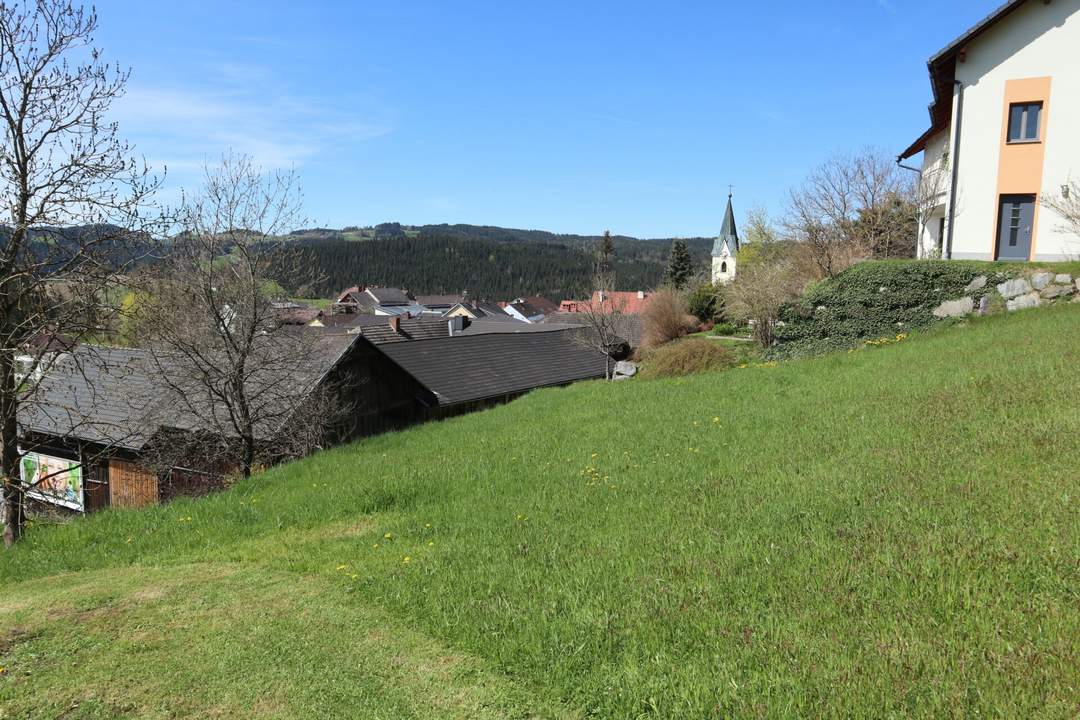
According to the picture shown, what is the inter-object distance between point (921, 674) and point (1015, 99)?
1983cm

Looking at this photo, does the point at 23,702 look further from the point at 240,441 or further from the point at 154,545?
the point at 240,441

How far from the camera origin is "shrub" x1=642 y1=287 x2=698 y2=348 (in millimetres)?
46812

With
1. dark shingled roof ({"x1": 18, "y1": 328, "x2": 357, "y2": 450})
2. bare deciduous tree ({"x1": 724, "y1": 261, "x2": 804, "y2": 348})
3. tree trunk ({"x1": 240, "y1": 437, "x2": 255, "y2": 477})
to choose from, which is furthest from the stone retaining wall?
tree trunk ({"x1": 240, "y1": 437, "x2": 255, "y2": 477})

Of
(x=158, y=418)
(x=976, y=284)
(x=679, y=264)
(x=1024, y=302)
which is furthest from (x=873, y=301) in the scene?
(x=679, y=264)

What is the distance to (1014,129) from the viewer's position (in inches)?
712

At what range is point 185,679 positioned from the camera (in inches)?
170

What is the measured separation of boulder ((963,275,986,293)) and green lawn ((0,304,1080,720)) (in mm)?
8073

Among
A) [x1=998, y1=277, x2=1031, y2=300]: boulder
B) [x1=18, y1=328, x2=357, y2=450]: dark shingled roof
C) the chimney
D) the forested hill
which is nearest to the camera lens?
[x1=998, y1=277, x2=1031, y2=300]: boulder

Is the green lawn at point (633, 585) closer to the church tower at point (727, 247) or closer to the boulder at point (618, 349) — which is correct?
the boulder at point (618, 349)

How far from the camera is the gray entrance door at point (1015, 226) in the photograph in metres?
18.0

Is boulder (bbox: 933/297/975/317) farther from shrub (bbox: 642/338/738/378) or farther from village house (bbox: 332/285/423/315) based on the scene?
village house (bbox: 332/285/423/315)

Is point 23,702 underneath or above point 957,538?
underneath

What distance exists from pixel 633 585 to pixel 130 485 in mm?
20227

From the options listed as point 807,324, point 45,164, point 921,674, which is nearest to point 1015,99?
point 807,324
